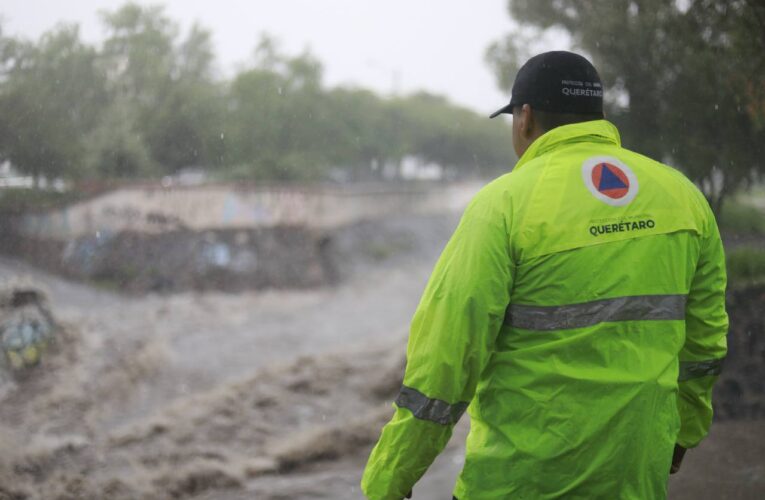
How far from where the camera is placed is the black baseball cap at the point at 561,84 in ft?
5.65

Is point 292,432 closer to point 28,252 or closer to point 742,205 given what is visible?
point 28,252

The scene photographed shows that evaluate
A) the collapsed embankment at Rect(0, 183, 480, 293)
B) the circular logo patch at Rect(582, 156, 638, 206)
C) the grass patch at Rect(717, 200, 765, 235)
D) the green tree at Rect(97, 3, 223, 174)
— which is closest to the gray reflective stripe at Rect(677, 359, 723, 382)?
the circular logo patch at Rect(582, 156, 638, 206)

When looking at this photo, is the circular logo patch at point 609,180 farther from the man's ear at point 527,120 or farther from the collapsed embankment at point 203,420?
the collapsed embankment at point 203,420

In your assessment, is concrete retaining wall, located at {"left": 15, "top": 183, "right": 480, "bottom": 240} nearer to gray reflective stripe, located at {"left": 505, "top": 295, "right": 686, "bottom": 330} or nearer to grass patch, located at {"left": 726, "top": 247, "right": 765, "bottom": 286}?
grass patch, located at {"left": 726, "top": 247, "right": 765, "bottom": 286}

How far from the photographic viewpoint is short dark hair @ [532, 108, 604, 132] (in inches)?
68.6

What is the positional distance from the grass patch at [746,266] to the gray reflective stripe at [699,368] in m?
3.70

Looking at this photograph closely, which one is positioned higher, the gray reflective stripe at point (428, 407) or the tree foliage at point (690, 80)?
the tree foliage at point (690, 80)

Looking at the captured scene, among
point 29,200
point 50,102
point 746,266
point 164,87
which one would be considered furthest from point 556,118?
point 164,87

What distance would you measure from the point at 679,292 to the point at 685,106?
4404 mm

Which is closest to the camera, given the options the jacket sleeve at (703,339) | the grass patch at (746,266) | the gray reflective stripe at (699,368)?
the jacket sleeve at (703,339)

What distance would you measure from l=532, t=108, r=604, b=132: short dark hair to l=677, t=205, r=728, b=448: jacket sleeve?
390 mm

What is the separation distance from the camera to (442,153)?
39281mm

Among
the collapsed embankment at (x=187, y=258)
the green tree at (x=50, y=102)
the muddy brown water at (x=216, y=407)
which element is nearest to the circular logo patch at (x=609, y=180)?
the muddy brown water at (x=216, y=407)

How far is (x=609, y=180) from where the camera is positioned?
1668mm
